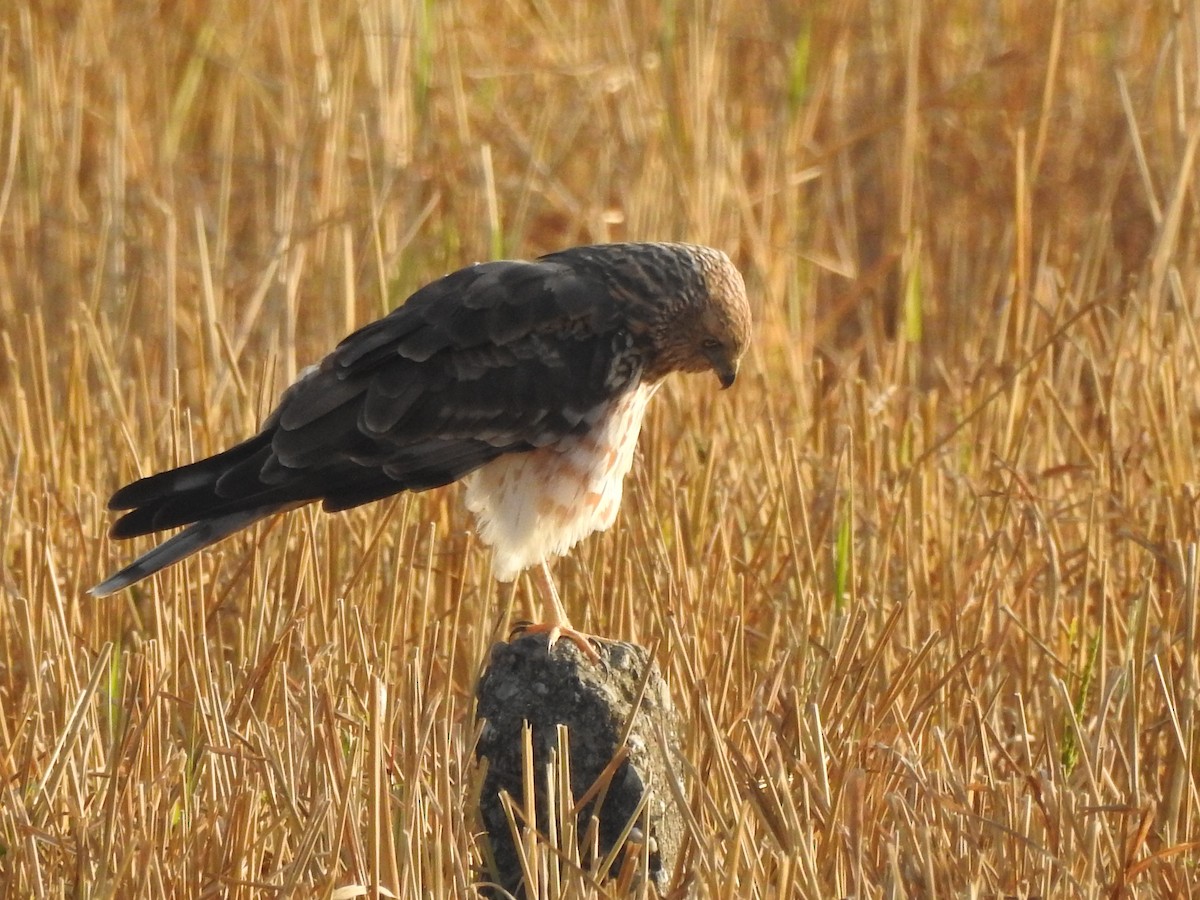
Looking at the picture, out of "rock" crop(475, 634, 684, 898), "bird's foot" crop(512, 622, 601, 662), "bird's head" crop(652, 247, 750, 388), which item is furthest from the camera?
"bird's head" crop(652, 247, 750, 388)

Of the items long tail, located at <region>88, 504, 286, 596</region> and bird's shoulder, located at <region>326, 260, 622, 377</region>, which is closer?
long tail, located at <region>88, 504, 286, 596</region>

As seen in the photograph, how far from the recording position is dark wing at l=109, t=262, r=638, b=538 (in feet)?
11.5

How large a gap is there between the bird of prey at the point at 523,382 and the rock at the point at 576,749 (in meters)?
0.44

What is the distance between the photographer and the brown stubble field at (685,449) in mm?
2877

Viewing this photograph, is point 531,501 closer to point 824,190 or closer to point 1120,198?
point 824,190

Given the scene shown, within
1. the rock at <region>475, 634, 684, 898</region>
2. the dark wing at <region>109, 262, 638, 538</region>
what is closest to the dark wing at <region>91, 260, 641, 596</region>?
the dark wing at <region>109, 262, 638, 538</region>

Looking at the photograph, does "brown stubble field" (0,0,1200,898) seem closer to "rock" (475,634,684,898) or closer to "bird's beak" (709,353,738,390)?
"rock" (475,634,684,898)

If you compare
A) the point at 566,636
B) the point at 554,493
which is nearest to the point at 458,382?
the point at 554,493

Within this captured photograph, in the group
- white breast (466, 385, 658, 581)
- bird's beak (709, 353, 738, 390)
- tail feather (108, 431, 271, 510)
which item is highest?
tail feather (108, 431, 271, 510)

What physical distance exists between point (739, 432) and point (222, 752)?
2.22 meters

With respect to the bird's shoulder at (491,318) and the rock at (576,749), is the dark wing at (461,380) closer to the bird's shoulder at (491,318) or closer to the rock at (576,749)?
the bird's shoulder at (491,318)

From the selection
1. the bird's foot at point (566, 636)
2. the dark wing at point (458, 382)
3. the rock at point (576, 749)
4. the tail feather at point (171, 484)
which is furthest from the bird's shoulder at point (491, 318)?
the rock at point (576, 749)

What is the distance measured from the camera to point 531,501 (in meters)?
3.59

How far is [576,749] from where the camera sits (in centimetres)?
302
